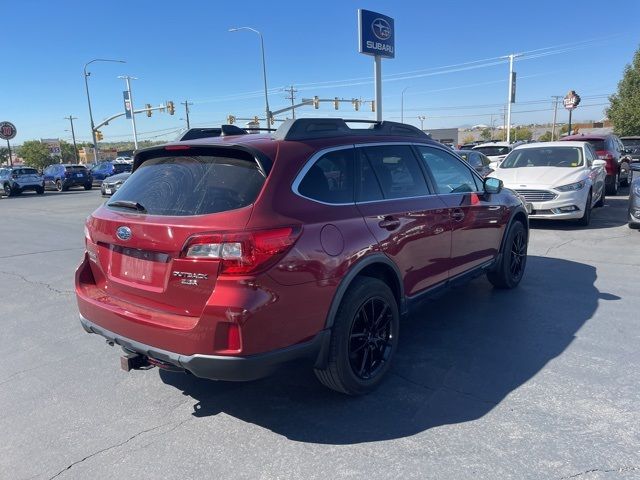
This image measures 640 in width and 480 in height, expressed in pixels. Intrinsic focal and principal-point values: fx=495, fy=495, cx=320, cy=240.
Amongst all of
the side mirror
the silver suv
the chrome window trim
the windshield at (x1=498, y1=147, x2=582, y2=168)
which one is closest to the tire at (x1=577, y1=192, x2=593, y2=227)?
the windshield at (x1=498, y1=147, x2=582, y2=168)

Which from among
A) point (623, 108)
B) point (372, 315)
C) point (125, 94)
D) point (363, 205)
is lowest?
point (372, 315)

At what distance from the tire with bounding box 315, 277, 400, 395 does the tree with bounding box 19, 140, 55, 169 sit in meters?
88.9

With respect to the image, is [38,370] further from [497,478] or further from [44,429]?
[497,478]

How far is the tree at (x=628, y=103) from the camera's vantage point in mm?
32781

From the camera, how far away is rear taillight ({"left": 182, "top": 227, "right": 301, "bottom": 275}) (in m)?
2.67

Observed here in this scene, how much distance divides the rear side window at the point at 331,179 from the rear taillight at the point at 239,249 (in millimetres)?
462

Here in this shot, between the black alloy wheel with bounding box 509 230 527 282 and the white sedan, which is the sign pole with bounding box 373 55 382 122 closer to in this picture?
the white sedan

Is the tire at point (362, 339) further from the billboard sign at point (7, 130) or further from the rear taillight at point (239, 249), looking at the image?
the billboard sign at point (7, 130)

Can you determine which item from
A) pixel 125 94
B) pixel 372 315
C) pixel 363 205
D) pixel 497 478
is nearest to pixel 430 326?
pixel 372 315

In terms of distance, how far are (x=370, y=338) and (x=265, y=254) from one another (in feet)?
3.94

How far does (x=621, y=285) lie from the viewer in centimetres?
583

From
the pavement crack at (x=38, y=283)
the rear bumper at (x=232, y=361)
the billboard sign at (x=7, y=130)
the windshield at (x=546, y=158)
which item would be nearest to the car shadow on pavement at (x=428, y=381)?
the rear bumper at (x=232, y=361)

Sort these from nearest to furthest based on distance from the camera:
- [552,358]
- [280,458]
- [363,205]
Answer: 1. [280,458]
2. [363,205]
3. [552,358]

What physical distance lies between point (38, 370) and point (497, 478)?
3.52 metres
